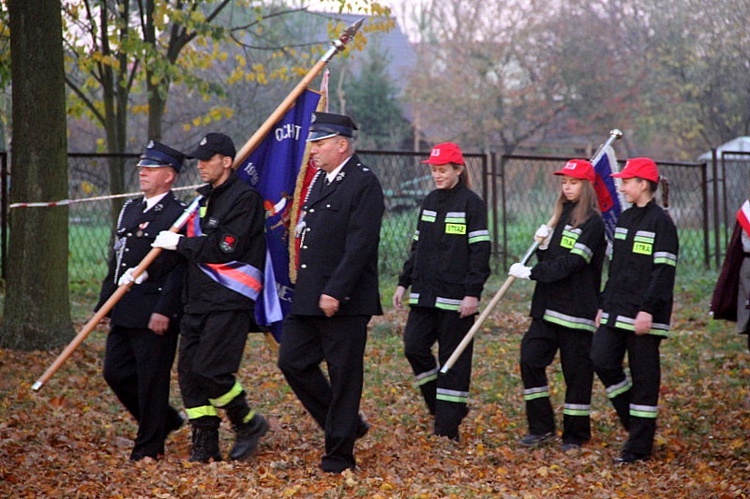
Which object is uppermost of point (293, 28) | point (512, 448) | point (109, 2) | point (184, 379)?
point (293, 28)

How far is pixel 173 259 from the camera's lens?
266 inches

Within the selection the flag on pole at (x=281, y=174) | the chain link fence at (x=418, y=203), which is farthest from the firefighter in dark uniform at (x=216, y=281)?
the chain link fence at (x=418, y=203)

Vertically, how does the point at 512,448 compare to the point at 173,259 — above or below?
below

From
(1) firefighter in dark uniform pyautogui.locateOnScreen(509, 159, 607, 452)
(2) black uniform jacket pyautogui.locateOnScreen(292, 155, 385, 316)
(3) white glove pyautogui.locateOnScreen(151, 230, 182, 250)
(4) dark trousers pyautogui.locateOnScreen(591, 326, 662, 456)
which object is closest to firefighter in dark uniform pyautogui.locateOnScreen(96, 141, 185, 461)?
(3) white glove pyautogui.locateOnScreen(151, 230, 182, 250)

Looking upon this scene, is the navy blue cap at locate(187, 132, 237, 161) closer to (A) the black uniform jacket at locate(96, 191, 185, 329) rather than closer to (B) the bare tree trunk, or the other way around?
(A) the black uniform jacket at locate(96, 191, 185, 329)

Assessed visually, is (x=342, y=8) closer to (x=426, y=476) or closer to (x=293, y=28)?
(x=426, y=476)

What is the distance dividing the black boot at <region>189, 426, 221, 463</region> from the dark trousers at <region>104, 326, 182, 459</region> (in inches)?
11.1

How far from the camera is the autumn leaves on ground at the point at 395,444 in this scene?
616cm

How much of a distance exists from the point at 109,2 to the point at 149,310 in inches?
362

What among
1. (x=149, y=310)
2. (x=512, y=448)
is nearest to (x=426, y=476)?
(x=512, y=448)

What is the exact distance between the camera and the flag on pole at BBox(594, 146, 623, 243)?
7.80 m

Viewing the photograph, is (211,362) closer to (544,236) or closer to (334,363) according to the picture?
(334,363)

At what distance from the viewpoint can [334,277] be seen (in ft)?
20.5

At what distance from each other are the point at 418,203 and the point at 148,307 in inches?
434
